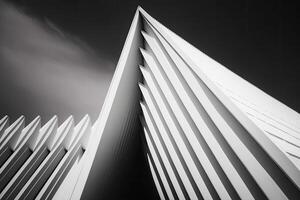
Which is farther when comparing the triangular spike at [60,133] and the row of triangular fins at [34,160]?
the triangular spike at [60,133]

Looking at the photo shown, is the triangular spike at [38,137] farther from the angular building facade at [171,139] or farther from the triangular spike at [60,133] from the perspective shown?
the triangular spike at [60,133]

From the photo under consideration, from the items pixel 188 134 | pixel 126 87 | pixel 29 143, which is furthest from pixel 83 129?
pixel 188 134

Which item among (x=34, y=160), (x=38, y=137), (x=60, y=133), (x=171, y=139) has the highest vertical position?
(x=60, y=133)

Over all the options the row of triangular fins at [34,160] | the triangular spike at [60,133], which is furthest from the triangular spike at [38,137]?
the triangular spike at [60,133]

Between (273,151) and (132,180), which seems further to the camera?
(132,180)

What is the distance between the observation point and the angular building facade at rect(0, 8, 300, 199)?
1.49 meters

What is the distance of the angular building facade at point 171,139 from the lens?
1.49 metres

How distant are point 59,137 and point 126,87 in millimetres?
6051

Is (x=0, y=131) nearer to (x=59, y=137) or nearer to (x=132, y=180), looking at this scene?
(x=59, y=137)

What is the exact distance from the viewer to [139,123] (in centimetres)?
573

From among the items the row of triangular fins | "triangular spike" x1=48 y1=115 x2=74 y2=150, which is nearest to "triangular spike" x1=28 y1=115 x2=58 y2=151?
the row of triangular fins

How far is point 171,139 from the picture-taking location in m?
3.75

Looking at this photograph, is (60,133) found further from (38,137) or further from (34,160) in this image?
(34,160)

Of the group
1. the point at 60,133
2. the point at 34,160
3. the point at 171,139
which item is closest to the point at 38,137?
the point at 60,133
